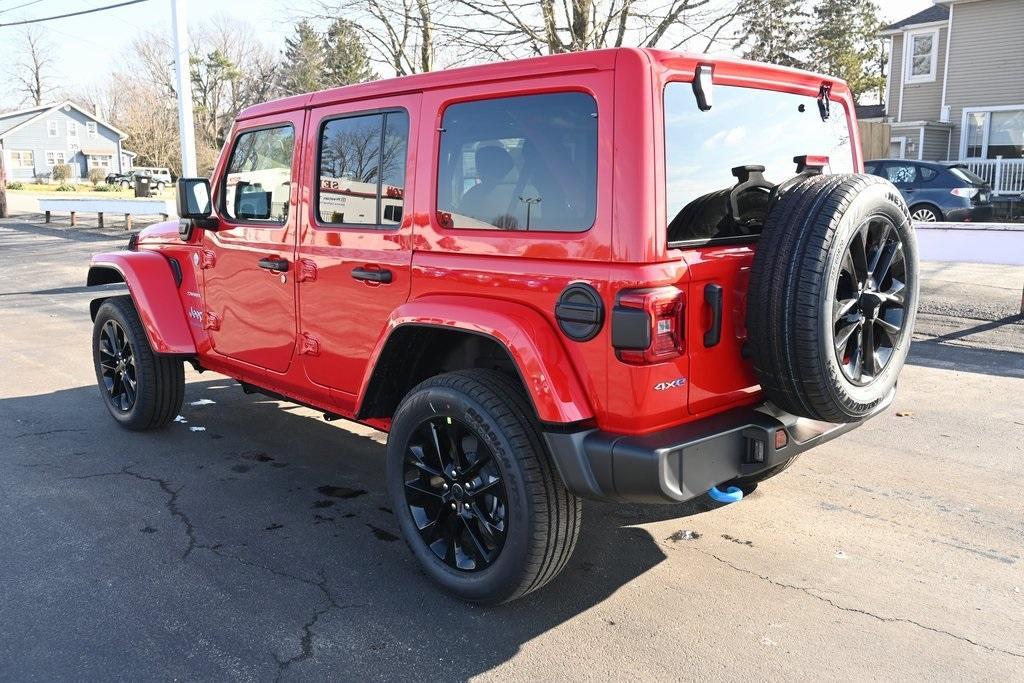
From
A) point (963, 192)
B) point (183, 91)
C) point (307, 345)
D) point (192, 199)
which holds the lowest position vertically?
point (307, 345)

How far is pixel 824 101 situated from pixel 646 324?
5.92 feet

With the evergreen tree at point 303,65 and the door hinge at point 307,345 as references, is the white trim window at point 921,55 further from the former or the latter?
the evergreen tree at point 303,65

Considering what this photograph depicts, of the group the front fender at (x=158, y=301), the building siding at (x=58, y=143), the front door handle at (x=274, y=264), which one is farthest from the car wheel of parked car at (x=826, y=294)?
the building siding at (x=58, y=143)

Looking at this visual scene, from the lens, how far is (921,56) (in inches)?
987

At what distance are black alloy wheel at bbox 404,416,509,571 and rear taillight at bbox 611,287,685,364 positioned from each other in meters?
0.74

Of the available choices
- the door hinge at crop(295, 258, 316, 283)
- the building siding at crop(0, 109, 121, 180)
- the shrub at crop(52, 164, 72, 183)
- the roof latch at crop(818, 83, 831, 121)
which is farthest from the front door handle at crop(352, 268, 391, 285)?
the building siding at crop(0, 109, 121, 180)

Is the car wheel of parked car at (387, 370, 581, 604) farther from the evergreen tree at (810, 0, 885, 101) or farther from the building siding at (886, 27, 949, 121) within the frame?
the building siding at (886, 27, 949, 121)

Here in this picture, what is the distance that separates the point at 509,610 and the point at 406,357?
3.75 ft

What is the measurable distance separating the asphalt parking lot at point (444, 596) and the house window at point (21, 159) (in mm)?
75868

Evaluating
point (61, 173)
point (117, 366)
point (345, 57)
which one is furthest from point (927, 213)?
point (61, 173)

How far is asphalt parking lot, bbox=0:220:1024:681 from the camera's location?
9.61ft

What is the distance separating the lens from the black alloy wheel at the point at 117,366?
5.48 m

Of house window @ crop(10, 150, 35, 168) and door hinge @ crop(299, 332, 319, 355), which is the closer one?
door hinge @ crop(299, 332, 319, 355)

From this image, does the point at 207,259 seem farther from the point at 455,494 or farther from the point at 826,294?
the point at 826,294
